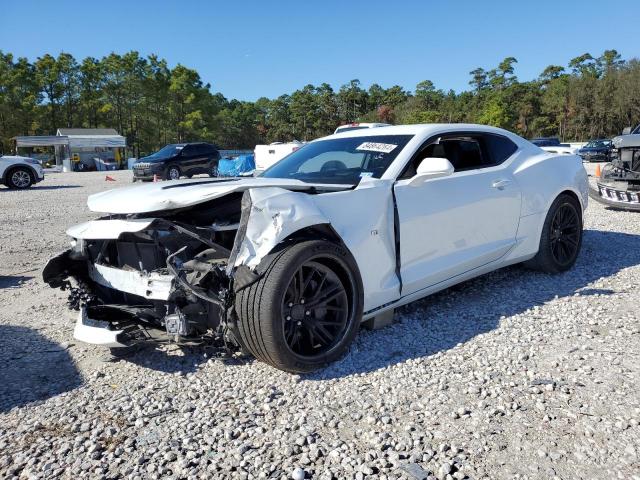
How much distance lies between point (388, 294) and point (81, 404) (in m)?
1.96

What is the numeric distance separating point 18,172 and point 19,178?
209 millimetres

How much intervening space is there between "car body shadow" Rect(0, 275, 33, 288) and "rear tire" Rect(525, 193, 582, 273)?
5333 millimetres

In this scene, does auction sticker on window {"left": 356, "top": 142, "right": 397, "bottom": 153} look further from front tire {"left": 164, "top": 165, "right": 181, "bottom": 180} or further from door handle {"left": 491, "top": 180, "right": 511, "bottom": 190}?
front tire {"left": 164, "top": 165, "right": 181, "bottom": 180}

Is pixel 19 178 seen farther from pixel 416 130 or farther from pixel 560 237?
pixel 560 237

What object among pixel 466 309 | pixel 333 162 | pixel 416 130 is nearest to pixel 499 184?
pixel 416 130

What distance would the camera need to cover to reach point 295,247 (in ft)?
9.64

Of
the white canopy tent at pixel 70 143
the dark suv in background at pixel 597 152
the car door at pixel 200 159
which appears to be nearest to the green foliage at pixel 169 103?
the white canopy tent at pixel 70 143

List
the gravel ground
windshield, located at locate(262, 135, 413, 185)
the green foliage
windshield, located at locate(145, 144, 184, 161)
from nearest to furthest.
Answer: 1. the gravel ground
2. windshield, located at locate(262, 135, 413, 185)
3. windshield, located at locate(145, 144, 184, 161)
4. the green foliage

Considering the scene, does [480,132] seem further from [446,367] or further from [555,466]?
[555,466]

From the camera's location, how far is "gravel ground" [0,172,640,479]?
224 centimetres

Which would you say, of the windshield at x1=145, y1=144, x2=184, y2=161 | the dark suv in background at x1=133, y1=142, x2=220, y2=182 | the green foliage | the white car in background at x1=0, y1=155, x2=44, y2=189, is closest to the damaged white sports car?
the white car in background at x1=0, y1=155, x2=44, y2=189

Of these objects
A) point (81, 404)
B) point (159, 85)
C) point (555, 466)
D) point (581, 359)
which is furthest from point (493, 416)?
point (159, 85)

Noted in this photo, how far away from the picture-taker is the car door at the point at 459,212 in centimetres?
359

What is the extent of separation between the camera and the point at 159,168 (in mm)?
20547
